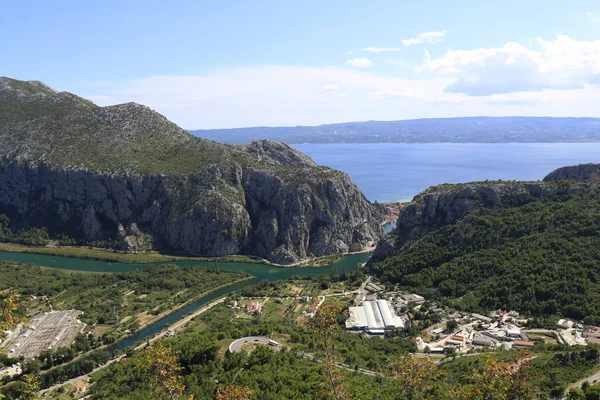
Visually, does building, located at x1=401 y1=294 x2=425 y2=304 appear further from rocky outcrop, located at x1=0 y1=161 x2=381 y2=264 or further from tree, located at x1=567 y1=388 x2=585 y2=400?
tree, located at x1=567 y1=388 x2=585 y2=400

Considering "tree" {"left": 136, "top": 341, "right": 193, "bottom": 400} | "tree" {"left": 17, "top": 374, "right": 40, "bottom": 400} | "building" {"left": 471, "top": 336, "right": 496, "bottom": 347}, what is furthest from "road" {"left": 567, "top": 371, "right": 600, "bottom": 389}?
"tree" {"left": 17, "top": 374, "right": 40, "bottom": 400}

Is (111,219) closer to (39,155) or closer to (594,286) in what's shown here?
(39,155)

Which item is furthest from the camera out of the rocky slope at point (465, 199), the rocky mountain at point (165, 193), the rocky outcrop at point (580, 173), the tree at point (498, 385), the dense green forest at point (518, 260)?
the rocky mountain at point (165, 193)

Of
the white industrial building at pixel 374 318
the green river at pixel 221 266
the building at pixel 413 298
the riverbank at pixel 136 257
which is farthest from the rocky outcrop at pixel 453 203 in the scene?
the white industrial building at pixel 374 318

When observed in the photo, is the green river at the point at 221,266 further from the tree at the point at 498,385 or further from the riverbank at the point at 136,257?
the tree at the point at 498,385

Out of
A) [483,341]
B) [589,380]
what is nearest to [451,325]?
[483,341]
